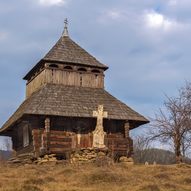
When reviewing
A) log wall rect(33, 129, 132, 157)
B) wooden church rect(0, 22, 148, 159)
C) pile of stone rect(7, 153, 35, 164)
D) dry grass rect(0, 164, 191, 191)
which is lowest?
dry grass rect(0, 164, 191, 191)

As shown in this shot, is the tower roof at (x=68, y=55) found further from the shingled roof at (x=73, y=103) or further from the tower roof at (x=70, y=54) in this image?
the shingled roof at (x=73, y=103)

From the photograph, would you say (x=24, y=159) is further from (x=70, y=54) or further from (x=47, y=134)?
(x=70, y=54)

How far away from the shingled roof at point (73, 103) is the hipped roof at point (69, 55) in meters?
1.71

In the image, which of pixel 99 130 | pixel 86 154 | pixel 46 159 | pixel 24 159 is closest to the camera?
pixel 46 159

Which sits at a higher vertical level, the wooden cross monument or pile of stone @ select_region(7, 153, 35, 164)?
the wooden cross monument

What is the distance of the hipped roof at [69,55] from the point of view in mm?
31811

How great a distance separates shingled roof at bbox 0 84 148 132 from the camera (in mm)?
28516

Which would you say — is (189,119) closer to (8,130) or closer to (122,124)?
(122,124)

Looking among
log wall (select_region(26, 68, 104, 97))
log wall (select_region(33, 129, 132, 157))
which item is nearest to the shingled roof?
log wall (select_region(26, 68, 104, 97))

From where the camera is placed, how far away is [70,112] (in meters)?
28.8

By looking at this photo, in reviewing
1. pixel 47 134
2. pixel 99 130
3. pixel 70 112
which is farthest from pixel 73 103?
pixel 47 134

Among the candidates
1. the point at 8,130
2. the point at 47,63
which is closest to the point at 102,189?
the point at 47,63

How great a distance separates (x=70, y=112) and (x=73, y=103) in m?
1.26

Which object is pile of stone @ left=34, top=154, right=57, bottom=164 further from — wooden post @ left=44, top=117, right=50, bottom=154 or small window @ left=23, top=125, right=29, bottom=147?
small window @ left=23, top=125, right=29, bottom=147
